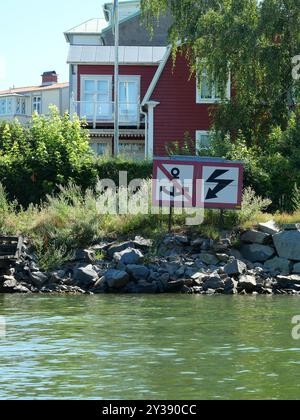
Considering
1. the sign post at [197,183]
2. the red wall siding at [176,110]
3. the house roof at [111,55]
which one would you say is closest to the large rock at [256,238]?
the sign post at [197,183]

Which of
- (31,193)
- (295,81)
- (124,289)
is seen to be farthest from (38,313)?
(295,81)

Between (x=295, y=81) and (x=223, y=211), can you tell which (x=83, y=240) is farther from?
(x=295, y=81)

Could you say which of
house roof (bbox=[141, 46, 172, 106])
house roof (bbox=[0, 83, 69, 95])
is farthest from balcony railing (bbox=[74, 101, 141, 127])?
house roof (bbox=[0, 83, 69, 95])

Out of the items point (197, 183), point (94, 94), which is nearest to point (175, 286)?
point (197, 183)

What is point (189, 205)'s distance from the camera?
3141 cm

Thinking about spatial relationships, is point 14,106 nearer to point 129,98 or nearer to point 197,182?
point 129,98

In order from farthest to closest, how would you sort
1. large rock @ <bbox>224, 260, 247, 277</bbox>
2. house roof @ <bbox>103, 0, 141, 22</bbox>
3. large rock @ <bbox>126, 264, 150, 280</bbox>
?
house roof @ <bbox>103, 0, 141, 22</bbox> < large rock @ <bbox>126, 264, 150, 280</bbox> < large rock @ <bbox>224, 260, 247, 277</bbox>

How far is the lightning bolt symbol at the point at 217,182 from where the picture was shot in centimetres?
3120

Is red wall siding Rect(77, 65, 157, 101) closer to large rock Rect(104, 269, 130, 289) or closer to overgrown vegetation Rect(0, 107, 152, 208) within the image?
overgrown vegetation Rect(0, 107, 152, 208)

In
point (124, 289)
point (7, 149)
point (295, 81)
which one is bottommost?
point (124, 289)

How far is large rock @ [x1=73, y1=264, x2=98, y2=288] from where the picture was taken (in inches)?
1106

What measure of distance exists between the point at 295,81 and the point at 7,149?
1048 cm

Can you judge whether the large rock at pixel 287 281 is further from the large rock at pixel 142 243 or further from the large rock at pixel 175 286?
the large rock at pixel 142 243

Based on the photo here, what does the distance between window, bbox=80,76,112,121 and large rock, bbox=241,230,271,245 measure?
78.5ft
